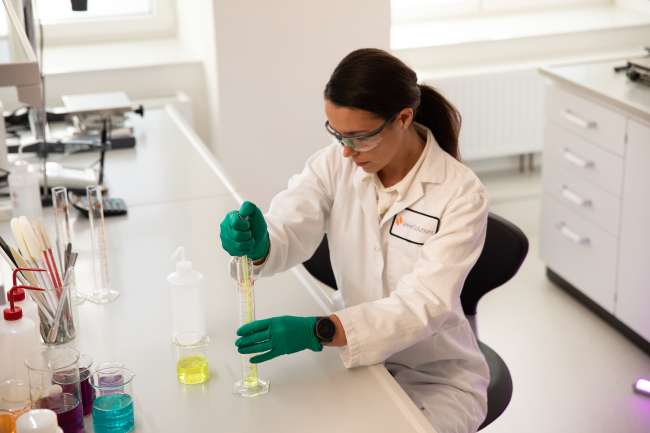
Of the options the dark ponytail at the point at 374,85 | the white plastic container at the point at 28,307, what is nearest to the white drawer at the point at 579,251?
the dark ponytail at the point at 374,85

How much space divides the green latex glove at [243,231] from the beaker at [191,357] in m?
0.20

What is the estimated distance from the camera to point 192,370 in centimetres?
123

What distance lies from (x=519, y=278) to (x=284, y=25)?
158 cm

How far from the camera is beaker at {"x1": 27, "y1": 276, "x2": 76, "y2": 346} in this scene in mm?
1278

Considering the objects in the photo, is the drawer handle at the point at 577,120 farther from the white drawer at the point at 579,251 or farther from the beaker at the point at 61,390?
the beaker at the point at 61,390

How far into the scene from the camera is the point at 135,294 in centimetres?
154

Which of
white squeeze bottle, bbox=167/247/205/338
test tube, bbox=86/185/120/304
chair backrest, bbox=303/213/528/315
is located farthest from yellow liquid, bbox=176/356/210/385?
chair backrest, bbox=303/213/528/315

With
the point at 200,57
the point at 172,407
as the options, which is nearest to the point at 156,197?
the point at 172,407

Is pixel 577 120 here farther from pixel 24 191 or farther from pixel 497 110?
pixel 24 191

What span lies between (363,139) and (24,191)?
906 mm

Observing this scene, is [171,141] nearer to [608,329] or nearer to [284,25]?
[284,25]

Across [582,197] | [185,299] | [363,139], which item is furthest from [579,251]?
[185,299]

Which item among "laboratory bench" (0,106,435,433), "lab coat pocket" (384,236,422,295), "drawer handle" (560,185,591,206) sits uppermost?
"lab coat pocket" (384,236,422,295)

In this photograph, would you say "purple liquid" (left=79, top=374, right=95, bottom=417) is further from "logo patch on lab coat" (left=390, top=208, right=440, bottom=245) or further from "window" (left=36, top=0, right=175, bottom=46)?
"window" (left=36, top=0, right=175, bottom=46)
